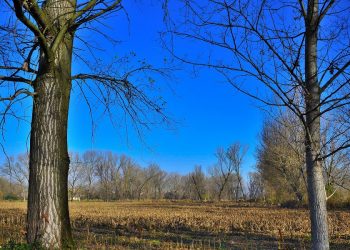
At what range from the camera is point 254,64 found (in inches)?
182

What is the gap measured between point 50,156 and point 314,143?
417 cm

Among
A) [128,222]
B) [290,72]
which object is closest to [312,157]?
[290,72]

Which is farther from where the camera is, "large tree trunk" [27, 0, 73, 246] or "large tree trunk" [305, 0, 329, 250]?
"large tree trunk" [27, 0, 73, 246]

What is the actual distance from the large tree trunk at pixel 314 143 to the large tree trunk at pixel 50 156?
395cm

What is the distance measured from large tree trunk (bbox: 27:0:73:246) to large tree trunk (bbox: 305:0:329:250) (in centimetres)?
395

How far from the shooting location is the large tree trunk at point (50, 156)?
6512mm

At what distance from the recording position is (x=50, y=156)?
6.62m

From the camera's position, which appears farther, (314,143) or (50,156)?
(50,156)

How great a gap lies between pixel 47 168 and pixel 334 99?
177 inches

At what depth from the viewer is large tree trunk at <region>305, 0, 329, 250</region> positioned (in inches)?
174

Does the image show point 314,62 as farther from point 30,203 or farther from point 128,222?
point 128,222

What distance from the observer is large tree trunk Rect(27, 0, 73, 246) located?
21.4 ft

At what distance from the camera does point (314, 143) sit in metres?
4.43

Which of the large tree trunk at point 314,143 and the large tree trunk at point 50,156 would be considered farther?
the large tree trunk at point 50,156
